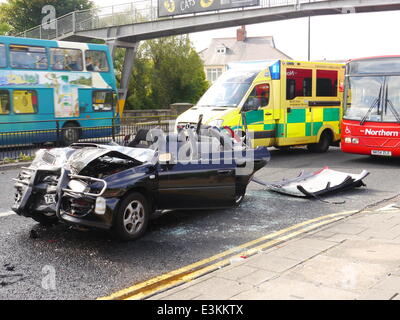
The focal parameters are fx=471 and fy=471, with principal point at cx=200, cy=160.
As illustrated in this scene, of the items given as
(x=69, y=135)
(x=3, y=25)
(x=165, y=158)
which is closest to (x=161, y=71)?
(x=3, y=25)

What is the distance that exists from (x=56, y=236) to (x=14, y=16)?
4954cm

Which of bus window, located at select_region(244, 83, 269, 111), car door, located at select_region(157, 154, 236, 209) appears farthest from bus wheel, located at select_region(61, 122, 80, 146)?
car door, located at select_region(157, 154, 236, 209)

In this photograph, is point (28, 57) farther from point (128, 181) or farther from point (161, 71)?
point (161, 71)

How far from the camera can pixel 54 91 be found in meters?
17.8

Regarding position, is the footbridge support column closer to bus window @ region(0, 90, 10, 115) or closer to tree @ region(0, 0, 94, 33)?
bus window @ region(0, 90, 10, 115)

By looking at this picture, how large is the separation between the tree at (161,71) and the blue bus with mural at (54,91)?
88.5 feet

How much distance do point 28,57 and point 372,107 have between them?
11743 millimetres

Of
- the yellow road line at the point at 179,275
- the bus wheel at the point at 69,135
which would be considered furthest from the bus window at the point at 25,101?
the yellow road line at the point at 179,275

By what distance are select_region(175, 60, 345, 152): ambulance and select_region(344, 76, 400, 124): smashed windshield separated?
164 cm

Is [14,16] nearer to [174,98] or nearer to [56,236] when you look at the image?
[174,98]

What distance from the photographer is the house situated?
70.6 meters

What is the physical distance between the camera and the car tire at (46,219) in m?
6.11

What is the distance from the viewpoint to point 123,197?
567 cm
